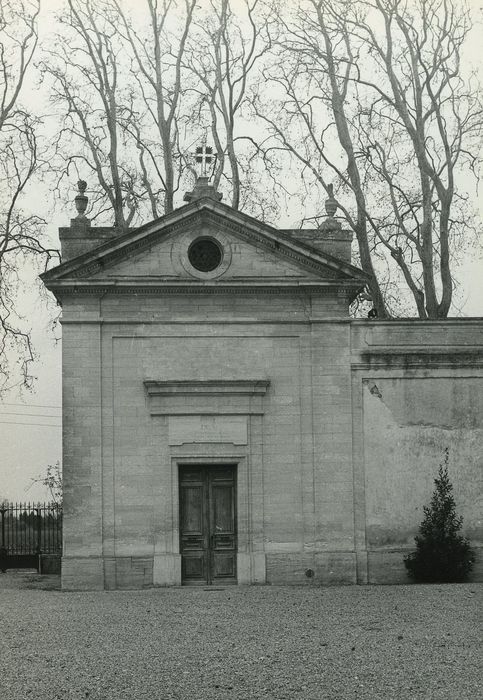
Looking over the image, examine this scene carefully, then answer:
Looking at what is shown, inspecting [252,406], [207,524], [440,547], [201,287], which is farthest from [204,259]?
[440,547]

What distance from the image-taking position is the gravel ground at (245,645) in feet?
34.1

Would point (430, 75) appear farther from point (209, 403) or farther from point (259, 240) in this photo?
point (209, 403)

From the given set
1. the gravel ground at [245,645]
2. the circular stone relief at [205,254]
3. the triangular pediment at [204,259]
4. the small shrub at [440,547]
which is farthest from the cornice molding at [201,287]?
the gravel ground at [245,645]

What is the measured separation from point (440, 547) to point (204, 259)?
667 cm

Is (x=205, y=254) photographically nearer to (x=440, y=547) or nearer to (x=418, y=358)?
(x=418, y=358)

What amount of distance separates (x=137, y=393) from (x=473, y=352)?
622 centimetres

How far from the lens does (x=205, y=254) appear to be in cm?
1992

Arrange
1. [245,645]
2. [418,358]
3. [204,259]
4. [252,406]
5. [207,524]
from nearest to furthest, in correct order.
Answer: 1. [245,645]
2. [207,524]
3. [252,406]
4. [204,259]
5. [418,358]

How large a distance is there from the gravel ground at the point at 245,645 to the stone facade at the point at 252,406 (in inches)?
61.1

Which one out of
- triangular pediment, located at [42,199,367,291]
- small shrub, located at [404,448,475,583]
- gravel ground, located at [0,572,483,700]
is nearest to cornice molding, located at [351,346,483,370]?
triangular pediment, located at [42,199,367,291]

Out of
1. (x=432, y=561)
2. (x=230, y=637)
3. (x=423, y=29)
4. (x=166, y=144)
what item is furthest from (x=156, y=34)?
(x=230, y=637)

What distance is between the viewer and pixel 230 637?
42.9 feet

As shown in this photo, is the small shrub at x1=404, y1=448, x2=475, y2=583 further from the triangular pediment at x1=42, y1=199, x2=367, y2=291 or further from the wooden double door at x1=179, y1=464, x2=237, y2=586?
the triangular pediment at x1=42, y1=199, x2=367, y2=291

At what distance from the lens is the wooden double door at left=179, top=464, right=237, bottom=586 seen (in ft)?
63.8
